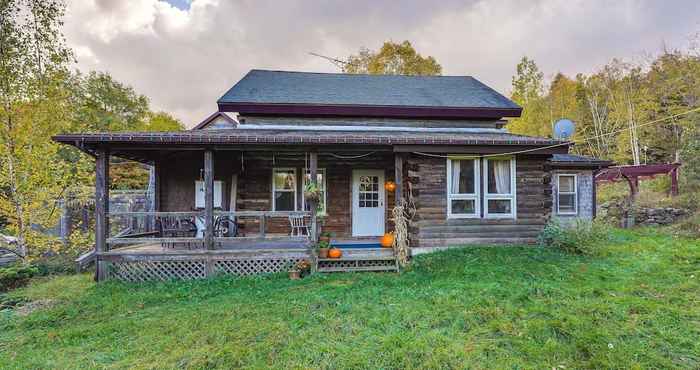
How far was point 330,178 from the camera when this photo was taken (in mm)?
9117

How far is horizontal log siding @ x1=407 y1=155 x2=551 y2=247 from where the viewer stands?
7480 mm

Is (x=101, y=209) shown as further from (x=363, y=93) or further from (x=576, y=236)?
(x=576, y=236)

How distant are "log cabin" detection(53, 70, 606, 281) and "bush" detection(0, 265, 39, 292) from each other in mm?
1609

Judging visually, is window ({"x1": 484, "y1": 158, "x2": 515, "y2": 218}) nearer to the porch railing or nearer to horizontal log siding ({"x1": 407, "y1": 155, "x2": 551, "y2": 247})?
horizontal log siding ({"x1": 407, "y1": 155, "x2": 551, "y2": 247})

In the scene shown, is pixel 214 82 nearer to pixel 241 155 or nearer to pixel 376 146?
pixel 241 155

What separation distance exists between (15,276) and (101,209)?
2.31 metres

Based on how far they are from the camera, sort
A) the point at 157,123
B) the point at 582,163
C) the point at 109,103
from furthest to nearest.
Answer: the point at 157,123, the point at 109,103, the point at 582,163

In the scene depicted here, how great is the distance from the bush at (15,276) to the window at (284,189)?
17.8ft

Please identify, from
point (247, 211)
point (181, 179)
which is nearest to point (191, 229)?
point (247, 211)

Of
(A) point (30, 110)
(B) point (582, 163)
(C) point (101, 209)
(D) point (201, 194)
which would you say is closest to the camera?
(C) point (101, 209)

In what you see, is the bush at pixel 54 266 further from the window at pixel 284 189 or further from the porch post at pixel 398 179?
the porch post at pixel 398 179

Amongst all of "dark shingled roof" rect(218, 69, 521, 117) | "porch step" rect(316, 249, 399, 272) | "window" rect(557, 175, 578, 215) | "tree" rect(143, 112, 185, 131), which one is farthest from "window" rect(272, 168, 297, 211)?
"tree" rect(143, 112, 185, 131)

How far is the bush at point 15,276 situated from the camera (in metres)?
6.34

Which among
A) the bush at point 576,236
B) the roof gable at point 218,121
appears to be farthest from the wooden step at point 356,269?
the roof gable at point 218,121
